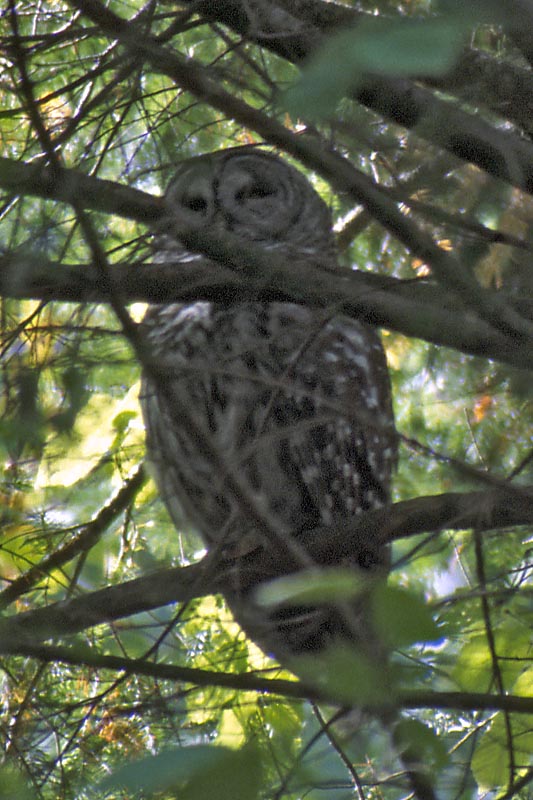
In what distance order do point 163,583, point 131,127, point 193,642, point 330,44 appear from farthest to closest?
point 131,127
point 193,642
point 163,583
point 330,44

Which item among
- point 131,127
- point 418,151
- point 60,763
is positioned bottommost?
point 60,763

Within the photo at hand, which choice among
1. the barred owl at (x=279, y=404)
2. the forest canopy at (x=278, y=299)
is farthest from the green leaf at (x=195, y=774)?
the barred owl at (x=279, y=404)

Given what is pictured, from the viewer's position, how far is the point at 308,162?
2119 millimetres

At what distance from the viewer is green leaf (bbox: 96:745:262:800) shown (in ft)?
3.31

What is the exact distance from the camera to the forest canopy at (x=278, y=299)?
1.32 m

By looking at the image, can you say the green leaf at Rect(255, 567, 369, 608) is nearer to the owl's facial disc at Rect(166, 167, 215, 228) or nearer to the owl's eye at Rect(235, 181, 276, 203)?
the owl's facial disc at Rect(166, 167, 215, 228)

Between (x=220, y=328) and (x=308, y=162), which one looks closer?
(x=308, y=162)

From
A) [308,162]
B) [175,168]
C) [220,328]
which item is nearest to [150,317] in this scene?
[220,328]

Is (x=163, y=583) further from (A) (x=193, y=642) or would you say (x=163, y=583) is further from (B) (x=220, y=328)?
(B) (x=220, y=328)

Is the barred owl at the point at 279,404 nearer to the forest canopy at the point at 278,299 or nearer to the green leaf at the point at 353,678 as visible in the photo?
the forest canopy at the point at 278,299

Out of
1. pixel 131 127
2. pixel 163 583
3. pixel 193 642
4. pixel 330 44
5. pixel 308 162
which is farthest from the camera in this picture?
pixel 131 127

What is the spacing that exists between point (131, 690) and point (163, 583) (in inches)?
18.1

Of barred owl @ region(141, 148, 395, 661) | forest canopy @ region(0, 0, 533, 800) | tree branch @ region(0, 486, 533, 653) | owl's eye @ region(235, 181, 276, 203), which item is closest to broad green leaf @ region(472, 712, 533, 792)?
forest canopy @ region(0, 0, 533, 800)

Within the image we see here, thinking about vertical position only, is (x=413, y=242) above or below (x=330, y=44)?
above
